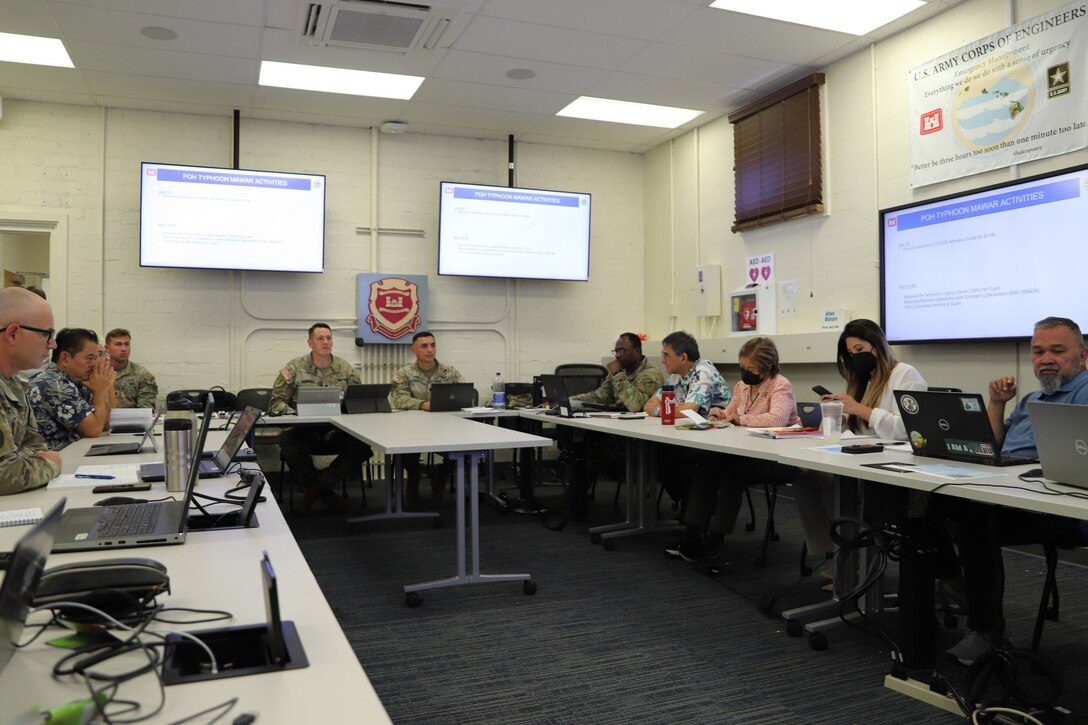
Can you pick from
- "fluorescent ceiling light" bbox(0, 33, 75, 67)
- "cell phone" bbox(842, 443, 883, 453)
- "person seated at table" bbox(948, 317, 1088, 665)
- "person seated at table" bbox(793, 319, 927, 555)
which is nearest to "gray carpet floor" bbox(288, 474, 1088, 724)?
"person seated at table" bbox(948, 317, 1088, 665)

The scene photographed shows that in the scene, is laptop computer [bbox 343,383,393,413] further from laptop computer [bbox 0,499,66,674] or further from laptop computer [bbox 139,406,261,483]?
laptop computer [bbox 0,499,66,674]

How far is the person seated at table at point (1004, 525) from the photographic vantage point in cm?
237

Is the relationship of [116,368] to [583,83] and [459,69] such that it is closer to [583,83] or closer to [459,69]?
[459,69]

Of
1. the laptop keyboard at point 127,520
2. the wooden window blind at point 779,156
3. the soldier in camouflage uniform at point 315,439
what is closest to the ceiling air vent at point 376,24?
the soldier in camouflage uniform at point 315,439

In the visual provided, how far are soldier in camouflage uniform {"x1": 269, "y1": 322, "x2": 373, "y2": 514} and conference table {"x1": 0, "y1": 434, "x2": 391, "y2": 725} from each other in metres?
3.79

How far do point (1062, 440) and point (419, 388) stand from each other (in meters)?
4.86

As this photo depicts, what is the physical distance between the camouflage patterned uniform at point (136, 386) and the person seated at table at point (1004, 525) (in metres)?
5.54

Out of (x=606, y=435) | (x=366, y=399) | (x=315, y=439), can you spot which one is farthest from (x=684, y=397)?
(x=315, y=439)

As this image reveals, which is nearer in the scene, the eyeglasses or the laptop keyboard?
the laptop keyboard

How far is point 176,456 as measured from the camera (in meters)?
2.26

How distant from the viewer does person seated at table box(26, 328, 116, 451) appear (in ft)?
11.1

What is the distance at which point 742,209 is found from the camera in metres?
6.21

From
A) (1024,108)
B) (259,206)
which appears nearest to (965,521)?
(1024,108)

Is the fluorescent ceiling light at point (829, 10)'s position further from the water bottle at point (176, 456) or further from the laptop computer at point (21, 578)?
the laptop computer at point (21, 578)
